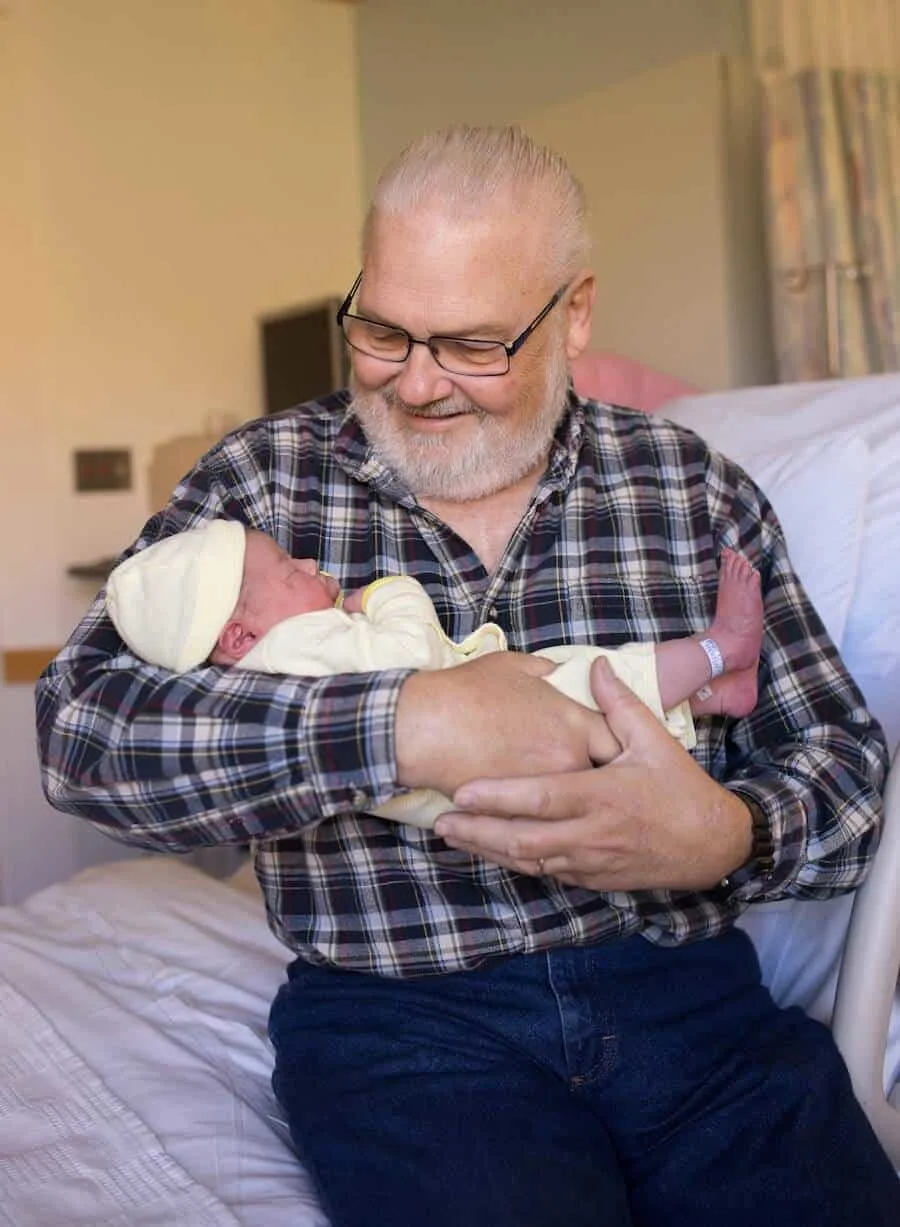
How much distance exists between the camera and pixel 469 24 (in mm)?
4078

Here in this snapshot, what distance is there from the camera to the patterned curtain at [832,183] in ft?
9.42

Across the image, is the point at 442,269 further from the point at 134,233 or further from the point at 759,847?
the point at 134,233

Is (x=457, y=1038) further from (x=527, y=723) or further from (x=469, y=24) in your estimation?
(x=469, y=24)

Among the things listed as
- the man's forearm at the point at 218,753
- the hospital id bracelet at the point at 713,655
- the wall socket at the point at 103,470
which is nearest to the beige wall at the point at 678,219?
the wall socket at the point at 103,470

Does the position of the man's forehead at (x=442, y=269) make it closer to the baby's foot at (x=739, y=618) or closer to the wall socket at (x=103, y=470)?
the baby's foot at (x=739, y=618)

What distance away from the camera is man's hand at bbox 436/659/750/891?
1.04m

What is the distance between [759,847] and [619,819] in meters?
0.22

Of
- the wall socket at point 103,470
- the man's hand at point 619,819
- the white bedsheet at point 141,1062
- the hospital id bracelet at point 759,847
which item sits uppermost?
the wall socket at point 103,470

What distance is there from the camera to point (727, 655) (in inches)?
49.0

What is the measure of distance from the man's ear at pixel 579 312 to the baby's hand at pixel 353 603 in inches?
18.8

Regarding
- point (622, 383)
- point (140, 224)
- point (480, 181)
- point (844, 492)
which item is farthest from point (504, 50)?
point (480, 181)

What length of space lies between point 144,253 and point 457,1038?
11.7ft

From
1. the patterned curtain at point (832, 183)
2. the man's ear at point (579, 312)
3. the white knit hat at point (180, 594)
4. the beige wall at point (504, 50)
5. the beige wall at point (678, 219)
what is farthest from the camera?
the beige wall at point (504, 50)

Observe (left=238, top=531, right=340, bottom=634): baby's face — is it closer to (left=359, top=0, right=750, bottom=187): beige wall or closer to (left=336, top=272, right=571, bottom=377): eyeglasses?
(left=336, top=272, right=571, bottom=377): eyeglasses
